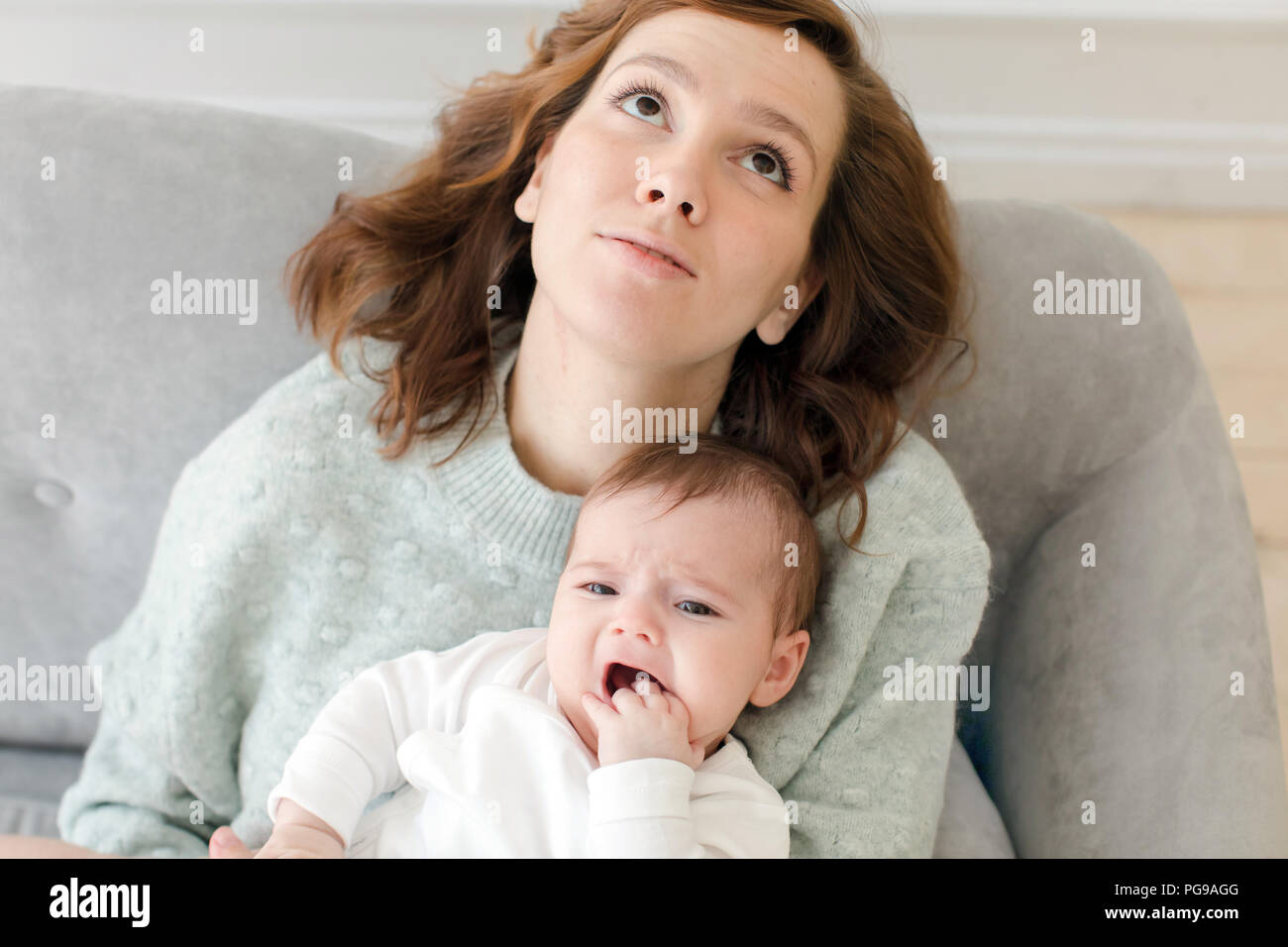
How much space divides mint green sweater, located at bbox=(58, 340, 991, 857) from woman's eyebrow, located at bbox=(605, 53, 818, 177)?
394 mm

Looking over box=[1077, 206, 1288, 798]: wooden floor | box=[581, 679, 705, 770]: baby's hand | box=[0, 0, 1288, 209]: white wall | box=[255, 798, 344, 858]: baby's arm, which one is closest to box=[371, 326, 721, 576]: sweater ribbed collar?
box=[581, 679, 705, 770]: baby's hand

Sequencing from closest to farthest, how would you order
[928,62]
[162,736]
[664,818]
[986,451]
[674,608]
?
[664,818]
[674,608]
[162,736]
[986,451]
[928,62]

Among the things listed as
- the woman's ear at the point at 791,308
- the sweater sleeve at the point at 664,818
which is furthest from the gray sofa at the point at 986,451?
the sweater sleeve at the point at 664,818

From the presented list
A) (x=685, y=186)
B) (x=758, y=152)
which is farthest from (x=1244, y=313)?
(x=685, y=186)

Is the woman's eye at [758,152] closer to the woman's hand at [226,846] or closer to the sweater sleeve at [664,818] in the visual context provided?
the sweater sleeve at [664,818]

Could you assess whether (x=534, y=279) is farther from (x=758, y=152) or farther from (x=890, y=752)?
(x=890, y=752)

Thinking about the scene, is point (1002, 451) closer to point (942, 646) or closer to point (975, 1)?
point (942, 646)

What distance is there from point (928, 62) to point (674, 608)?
1.30m

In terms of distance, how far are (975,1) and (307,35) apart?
113 cm

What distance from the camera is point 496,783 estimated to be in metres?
1.02

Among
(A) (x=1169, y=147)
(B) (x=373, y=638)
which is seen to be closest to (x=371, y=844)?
(B) (x=373, y=638)

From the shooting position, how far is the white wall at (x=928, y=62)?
6.03 ft

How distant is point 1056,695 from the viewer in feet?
4.34

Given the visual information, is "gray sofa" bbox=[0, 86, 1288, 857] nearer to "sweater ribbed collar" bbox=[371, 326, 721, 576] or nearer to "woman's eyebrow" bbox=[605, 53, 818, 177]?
"sweater ribbed collar" bbox=[371, 326, 721, 576]
